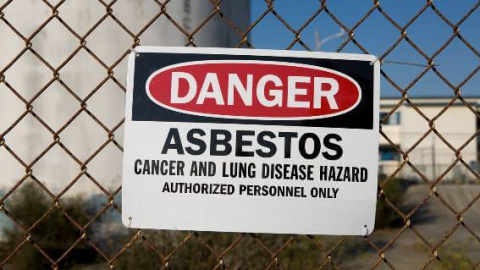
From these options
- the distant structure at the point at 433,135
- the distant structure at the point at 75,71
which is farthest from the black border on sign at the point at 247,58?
the distant structure at the point at 433,135

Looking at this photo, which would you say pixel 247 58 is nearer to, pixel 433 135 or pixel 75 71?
pixel 75 71

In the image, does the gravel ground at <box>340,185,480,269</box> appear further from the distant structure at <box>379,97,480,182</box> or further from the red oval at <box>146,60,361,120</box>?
the distant structure at <box>379,97,480,182</box>

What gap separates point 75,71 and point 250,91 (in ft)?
18.5

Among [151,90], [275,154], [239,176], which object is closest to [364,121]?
[275,154]

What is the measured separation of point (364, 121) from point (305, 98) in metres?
0.18

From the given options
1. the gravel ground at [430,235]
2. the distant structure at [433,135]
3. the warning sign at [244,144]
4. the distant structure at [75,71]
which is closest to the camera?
the warning sign at [244,144]

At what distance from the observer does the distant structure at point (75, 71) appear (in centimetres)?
655

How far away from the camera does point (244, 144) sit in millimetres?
1431

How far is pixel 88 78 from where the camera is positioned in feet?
21.7

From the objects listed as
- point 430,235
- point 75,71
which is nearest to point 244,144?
point 75,71

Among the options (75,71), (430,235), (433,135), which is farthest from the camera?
(433,135)

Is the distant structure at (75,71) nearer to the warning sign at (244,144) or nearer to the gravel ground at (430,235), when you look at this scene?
the gravel ground at (430,235)

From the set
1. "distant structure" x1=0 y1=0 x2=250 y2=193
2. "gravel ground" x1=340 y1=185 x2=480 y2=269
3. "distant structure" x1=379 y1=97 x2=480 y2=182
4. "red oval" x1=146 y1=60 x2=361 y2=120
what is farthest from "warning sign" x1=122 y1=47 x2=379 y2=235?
"distant structure" x1=379 y1=97 x2=480 y2=182

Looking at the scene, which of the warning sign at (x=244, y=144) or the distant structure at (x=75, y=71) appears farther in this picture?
the distant structure at (x=75, y=71)
